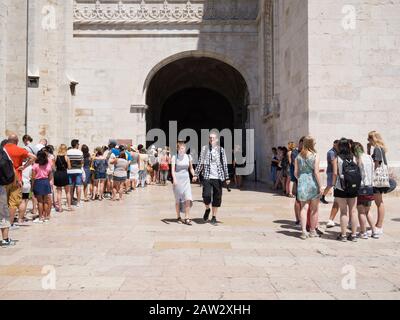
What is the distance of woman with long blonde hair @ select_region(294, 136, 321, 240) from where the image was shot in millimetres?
7137

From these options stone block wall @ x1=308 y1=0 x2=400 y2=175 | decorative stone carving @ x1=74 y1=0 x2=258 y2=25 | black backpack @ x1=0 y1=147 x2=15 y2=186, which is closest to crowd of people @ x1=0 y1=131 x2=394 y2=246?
black backpack @ x1=0 y1=147 x2=15 y2=186

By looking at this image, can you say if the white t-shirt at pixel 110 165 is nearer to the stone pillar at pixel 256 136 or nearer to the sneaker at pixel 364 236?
the sneaker at pixel 364 236

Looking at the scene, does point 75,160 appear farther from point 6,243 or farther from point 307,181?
point 307,181

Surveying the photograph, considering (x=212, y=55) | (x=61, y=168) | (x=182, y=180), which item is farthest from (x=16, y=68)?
(x=182, y=180)

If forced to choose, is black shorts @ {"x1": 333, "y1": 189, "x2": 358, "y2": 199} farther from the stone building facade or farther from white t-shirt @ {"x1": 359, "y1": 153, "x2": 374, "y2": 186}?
the stone building facade

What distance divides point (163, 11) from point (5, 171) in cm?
1477

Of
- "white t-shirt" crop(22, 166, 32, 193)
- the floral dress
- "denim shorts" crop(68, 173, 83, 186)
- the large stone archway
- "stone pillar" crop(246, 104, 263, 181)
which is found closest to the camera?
the floral dress

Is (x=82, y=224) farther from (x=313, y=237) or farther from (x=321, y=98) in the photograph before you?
(x=321, y=98)

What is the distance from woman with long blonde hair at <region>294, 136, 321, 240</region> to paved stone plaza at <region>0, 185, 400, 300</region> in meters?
0.32

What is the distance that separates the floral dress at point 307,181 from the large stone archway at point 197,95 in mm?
15722

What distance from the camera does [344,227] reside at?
693 centimetres

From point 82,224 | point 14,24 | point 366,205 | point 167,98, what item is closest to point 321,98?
point 366,205

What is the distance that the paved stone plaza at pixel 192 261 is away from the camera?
14.2 feet

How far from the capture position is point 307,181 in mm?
7219
